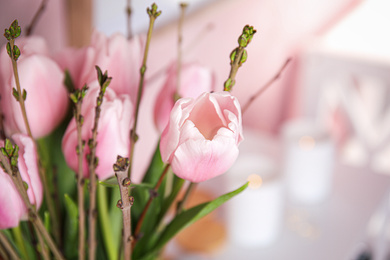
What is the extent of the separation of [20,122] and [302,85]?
3.84 ft

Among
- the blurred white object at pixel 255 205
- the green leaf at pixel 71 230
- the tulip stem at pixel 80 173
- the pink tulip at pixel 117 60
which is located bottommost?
the blurred white object at pixel 255 205

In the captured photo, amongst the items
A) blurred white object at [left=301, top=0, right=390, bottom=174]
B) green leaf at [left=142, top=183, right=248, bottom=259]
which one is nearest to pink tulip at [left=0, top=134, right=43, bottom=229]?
green leaf at [left=142, top=183, right=248, bottom=259]

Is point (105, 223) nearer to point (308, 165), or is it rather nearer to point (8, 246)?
point (8, 246)

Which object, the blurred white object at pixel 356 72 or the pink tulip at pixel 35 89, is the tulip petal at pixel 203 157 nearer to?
the pink tulip at pixel 35 89

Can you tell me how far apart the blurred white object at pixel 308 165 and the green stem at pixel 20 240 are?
519 mm

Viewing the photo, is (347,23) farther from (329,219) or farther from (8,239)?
(8,239)

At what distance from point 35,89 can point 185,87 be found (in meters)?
0.13

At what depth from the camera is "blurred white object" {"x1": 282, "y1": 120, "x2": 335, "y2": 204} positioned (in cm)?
78

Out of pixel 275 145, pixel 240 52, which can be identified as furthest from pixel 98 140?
pixel 275 145

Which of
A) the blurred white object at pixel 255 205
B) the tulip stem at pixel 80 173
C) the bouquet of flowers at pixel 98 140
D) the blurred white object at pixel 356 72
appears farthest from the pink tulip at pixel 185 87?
the blurred white object at pixel 356 72

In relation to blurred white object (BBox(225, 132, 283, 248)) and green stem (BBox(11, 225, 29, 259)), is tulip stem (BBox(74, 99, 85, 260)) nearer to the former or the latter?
green stem (BBox(11, 225, 29, 259))

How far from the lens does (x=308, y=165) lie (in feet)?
2.57

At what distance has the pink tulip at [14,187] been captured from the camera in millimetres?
292

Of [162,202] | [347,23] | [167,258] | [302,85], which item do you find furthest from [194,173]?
[347,23]
